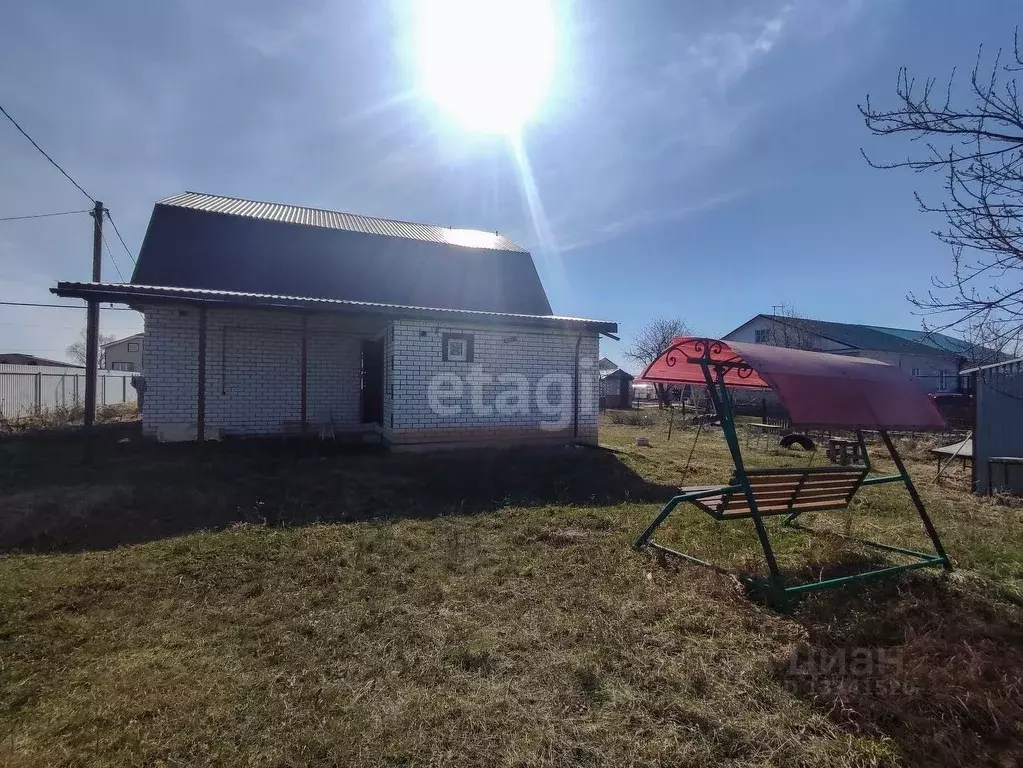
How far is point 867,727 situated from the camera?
221 cm

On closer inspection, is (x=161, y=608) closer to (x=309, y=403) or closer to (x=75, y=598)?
(x=75, y=598)

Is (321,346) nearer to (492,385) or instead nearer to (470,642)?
(492,385)

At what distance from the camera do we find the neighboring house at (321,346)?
345 inches

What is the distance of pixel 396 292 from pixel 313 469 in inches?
253

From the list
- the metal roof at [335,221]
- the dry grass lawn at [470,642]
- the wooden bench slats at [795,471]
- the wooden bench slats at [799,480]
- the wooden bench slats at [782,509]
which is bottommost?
the dry grass lawn at [470,642]

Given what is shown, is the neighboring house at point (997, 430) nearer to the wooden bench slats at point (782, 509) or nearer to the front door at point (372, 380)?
the wooden bench slats at point (782, 509)

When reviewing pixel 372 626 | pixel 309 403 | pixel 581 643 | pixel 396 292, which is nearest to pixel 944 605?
pixel 581 643

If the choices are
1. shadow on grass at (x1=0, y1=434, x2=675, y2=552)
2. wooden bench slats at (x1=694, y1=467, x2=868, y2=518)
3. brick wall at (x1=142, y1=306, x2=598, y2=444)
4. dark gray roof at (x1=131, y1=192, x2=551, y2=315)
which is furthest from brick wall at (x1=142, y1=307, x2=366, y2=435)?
wooden bench slats at (x1=694, y1=467, x2=868, y2=518)

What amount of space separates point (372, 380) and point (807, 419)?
931cm

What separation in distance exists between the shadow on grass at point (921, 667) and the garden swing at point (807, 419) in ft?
0.91

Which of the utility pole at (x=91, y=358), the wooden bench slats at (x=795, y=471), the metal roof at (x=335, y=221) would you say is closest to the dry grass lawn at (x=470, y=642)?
the wooden bench slats at (x=795, y=471)

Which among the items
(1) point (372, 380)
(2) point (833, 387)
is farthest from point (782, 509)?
(1) point (372, 380)

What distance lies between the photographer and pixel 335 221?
47.1 ft

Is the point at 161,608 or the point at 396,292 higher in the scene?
the point at 396,292
